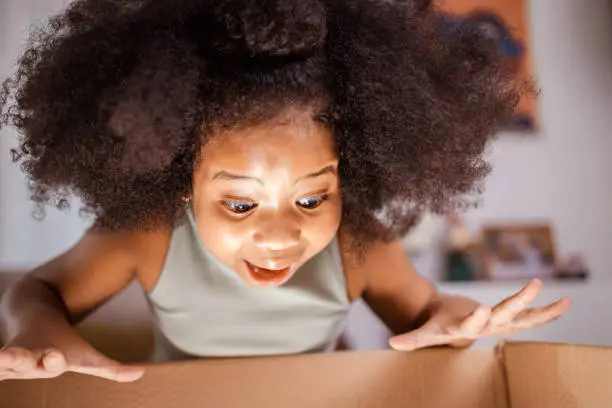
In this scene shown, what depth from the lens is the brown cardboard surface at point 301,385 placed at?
1.84ft

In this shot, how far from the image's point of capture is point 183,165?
616mm

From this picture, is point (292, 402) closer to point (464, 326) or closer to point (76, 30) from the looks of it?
point (464, 326)

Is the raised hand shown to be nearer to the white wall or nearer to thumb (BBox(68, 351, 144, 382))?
thumb (BBox(68, 351, 144, 382))

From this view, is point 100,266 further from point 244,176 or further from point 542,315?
point 542,315

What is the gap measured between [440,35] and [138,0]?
28 cm

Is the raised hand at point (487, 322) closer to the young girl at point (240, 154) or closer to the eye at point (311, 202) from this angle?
the young girl at point (240, 154)

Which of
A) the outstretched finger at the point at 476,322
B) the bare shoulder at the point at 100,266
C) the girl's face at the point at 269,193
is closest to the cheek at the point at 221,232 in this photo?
the girl's face at the point at 269,193

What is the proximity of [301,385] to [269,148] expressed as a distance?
8.5 inches

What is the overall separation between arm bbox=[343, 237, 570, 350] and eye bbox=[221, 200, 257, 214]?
7.2 inches

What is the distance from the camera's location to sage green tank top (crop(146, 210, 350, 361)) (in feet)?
2.34

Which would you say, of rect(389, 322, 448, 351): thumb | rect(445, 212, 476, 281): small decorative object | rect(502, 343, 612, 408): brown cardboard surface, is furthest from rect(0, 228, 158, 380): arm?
rect(445, 212, 476, 281): small decorative object

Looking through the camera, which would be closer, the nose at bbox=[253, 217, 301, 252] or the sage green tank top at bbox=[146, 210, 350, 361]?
the nose at bbox=[253, 217, 301, 252]

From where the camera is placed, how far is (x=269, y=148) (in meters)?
0.55

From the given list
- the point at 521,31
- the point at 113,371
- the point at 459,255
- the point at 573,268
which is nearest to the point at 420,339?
the point at 113,371
